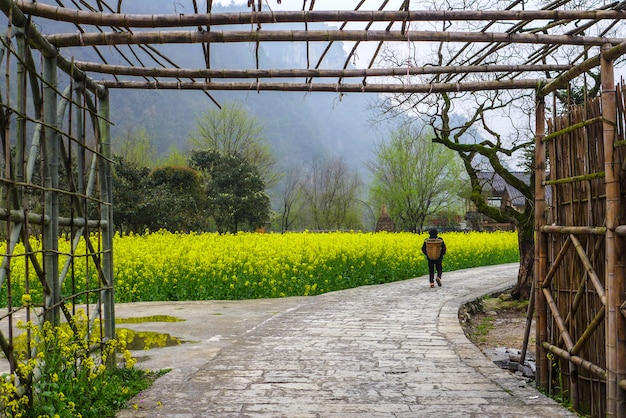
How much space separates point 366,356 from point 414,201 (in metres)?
32.0

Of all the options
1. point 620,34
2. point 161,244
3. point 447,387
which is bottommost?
point 447,387

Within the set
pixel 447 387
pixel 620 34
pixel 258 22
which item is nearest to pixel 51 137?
pixel 258 22

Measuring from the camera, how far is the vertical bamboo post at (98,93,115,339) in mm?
5988

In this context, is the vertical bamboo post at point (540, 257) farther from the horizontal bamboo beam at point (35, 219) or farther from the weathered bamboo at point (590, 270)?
the horizontal bamboo beam at point (35, 219)

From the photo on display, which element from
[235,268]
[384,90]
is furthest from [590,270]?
[235,268]

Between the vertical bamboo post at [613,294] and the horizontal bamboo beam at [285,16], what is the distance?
0.90m

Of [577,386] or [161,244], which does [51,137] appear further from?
[161,244]

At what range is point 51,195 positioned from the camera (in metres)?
4.70

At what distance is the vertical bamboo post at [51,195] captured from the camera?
4.61m

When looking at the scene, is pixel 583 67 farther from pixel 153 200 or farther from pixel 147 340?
pixel 153 200

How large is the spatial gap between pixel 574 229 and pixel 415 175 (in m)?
34.2

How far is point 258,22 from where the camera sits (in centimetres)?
428

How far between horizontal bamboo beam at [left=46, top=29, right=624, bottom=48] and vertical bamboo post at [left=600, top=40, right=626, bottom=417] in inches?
41.5

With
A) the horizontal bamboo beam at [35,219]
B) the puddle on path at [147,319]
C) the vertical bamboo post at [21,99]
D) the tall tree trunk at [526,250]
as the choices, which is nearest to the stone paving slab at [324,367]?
the puddle on path at [147,319]
